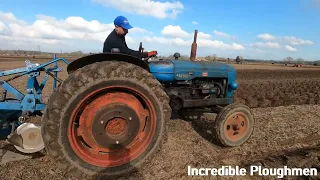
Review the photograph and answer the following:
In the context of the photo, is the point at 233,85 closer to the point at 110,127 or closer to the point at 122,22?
the point at 122,22

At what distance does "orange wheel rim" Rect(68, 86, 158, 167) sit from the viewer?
3.02 m

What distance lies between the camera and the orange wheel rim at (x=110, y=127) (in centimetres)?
302

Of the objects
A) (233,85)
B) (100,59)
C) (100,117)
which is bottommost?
(100,117)

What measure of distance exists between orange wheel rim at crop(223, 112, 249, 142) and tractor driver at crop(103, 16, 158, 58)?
164cm

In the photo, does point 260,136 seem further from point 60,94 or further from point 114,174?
point 60,94

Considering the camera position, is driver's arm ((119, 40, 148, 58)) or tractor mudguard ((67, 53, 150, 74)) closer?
tractor mudguard ((67, 53, 150, 74))

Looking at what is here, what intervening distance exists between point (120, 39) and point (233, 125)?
226 centimetres

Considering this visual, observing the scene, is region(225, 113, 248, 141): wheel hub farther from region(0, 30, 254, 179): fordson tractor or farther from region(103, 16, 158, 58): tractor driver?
region(103, 16, 158, 58): tractor driver

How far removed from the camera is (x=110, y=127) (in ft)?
10.1

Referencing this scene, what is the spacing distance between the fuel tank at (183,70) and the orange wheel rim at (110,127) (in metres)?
0.98

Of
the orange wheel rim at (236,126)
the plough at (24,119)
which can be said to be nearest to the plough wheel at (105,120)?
the plough at (24,119)

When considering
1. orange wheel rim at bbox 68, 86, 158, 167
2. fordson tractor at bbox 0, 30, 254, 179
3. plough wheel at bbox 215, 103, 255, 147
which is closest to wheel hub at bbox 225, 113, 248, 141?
plough wheel at bbox 215, 103, 255, 147

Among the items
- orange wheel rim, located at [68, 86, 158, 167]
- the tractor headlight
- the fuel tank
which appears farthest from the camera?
the tractor headlight

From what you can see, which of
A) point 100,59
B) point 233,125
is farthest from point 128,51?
point 233,125
